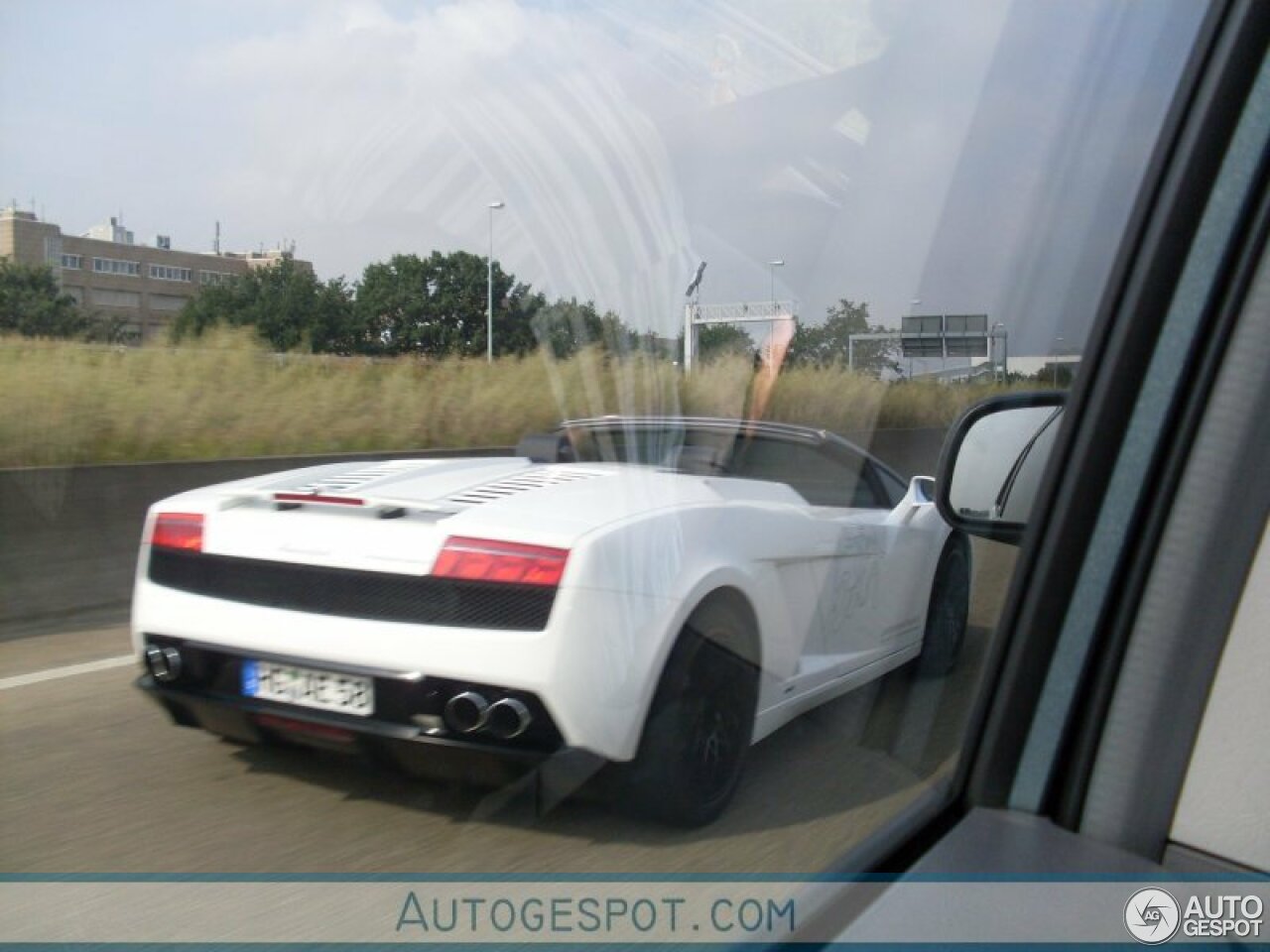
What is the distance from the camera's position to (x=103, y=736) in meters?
3.92

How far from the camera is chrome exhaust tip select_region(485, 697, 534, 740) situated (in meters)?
3.07

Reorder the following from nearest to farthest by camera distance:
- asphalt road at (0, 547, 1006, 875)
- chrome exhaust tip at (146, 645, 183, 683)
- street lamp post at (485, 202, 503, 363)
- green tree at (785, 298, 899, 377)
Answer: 1. asphalt road at (0, 547, 1006, 875)
2. green tree at (785, 298, 899, 377)
3. chrome exhaust tip at (146, 645, 183, 683)
4. street lamp post at (485, 202, 503, 363)

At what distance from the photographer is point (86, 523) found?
4.87m

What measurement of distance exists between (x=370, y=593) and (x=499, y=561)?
14.3 inches

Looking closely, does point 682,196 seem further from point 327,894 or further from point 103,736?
point 103,736

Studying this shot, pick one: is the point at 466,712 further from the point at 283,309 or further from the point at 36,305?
the point at 36,305

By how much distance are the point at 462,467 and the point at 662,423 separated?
638 mm

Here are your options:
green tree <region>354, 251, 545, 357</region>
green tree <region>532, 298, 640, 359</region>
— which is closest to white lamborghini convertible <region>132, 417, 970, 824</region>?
green tree <region>532, 298, 640, 359</region>

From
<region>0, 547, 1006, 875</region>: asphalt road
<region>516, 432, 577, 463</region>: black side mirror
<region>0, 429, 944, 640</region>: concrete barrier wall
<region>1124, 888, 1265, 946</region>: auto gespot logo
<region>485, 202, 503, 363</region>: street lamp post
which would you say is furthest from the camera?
<region>0, 429, 944, 640</region>: concrete barrier wall

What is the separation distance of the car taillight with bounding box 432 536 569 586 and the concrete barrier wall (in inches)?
33.0

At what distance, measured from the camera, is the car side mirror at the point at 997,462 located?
2242 millimetres

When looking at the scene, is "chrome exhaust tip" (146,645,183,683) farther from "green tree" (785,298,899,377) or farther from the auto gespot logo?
the auto gespot logo

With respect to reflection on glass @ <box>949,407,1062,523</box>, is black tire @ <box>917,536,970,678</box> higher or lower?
lower

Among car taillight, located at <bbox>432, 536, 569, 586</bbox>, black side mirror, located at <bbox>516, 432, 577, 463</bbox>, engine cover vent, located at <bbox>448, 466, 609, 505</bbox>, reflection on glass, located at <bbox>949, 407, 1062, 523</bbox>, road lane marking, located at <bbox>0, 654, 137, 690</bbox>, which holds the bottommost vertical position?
road lane marking, located at <bbox>0, 654, 137, 690</bbox>
